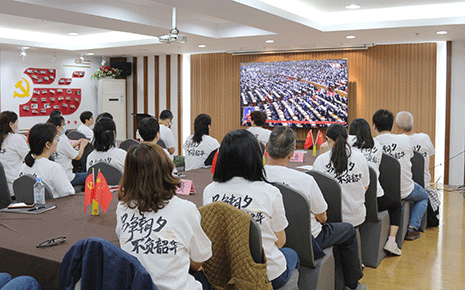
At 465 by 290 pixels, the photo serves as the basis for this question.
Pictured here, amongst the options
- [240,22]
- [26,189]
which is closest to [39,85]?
[240,22]

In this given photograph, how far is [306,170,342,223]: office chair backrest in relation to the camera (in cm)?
310

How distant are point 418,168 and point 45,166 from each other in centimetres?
384

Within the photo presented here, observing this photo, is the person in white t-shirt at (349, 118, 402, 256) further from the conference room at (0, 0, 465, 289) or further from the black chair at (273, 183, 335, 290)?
the black chair at (273, 183, 335, 290)

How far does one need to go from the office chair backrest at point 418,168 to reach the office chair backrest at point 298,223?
274 cm

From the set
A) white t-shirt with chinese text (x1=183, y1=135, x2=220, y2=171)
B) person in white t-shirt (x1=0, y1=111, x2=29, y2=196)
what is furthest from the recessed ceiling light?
person in white t-shirt (x1=0, y1=111, x2=29, y2=196)

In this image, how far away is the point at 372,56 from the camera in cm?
838

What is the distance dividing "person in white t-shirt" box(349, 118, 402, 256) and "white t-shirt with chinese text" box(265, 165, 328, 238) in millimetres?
1313

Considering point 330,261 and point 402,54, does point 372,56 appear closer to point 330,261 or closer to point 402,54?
point 402,54

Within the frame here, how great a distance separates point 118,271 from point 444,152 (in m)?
7.57

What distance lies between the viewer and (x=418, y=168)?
Answer: 4.95 meters

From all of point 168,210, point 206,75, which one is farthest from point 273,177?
point 206,75

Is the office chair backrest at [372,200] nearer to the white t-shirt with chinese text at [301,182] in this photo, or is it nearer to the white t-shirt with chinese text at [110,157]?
the white t-shirt with chinese text at [301,182]

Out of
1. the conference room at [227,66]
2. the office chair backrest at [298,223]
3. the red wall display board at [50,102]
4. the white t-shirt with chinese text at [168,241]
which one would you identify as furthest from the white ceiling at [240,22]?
the white t-shirt with chinese text at [168,241]

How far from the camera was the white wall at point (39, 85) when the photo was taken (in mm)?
9203
